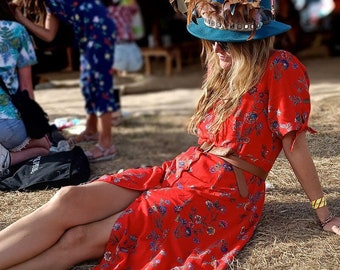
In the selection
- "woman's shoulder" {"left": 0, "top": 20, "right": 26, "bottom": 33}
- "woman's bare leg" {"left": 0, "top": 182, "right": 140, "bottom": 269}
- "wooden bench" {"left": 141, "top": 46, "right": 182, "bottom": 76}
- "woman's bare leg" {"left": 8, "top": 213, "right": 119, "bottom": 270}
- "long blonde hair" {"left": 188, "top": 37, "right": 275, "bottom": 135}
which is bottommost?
"wooden bench" {"left": 141, "top": 46, "right": 182, "bottom": 76}

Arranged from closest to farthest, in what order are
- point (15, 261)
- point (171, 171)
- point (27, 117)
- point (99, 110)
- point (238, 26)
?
point (15, 261), point (238, 26), point (171, 171), point (27, 117), point (99, 110)

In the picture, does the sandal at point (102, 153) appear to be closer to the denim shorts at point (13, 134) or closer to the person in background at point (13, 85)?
the person in background at point (13, 85)


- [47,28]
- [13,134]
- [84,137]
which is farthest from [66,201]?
[84,137]

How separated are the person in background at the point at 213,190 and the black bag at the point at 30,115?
146 cm

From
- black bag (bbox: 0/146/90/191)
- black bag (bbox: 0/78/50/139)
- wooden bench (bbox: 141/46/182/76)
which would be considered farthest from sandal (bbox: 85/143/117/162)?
wooden bench (bbox: 141/46/182/76)

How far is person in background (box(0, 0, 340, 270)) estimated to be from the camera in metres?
2.71

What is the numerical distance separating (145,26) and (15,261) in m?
10.8

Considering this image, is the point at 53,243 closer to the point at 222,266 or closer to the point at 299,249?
the point at 222,266

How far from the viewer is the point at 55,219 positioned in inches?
106

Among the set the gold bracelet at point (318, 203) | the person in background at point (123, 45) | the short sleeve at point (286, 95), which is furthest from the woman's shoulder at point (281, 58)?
the person in background at point (123, 45)

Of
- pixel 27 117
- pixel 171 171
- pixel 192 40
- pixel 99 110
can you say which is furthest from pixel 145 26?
pixel 171 171

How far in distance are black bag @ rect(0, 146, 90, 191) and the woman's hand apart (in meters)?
1.71

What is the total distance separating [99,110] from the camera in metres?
5.30

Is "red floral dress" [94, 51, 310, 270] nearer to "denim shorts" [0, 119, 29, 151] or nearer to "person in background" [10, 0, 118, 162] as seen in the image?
Result: "denim shorts" [0, 119, 29, 151]
